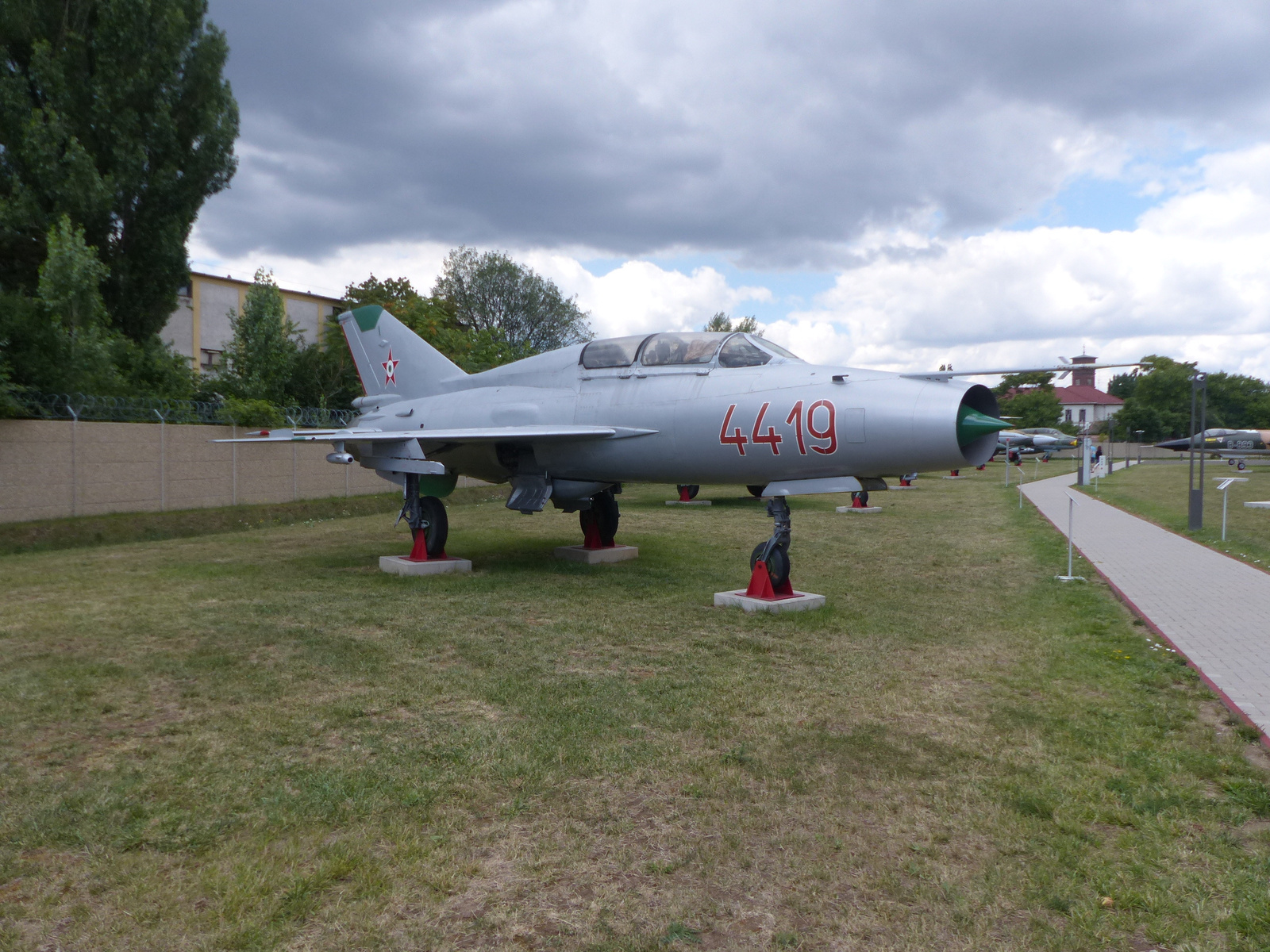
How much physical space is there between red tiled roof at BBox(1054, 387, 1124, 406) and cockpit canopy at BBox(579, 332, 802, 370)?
4994 inches

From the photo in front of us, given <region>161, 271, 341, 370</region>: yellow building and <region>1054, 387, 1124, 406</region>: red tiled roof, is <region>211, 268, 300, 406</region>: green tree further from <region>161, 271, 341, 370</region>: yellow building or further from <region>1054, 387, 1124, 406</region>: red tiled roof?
<region>1054, 387, 1124, 406</region>: red tiled roof

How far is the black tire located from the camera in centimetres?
1183

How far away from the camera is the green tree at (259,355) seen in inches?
1042

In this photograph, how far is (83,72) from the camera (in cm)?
2339

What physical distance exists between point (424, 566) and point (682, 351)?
434 cm

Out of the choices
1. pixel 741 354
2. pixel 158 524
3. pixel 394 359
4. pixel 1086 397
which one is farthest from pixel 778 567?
pixel 1086 397

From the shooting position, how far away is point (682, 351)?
912 centimetres

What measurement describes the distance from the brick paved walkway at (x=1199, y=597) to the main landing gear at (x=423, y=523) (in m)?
8.15

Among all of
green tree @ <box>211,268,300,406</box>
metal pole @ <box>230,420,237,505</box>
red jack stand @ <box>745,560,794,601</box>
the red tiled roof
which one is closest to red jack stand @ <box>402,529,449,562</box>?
red jack stand @ <box>745,560,794,601</box>

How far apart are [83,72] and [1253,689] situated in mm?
29645

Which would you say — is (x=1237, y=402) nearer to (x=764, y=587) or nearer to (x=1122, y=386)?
(x=1122, y=386)

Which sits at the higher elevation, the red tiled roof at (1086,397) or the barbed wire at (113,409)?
the red tiled roof at (1086,397)

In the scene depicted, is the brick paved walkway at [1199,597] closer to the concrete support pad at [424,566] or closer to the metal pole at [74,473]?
the concrete support pad at [424,566]

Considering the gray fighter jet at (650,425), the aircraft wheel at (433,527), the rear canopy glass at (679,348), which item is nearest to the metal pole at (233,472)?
the gray fighter jet at (650,425)
